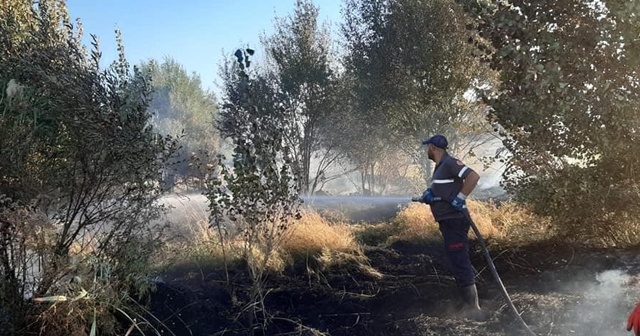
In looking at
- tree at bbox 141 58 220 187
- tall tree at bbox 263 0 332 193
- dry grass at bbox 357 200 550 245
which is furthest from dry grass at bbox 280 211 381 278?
tree at bbox 141 58 220 187

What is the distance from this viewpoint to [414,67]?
42.4 feet

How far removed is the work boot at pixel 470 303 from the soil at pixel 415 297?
0.10 metres

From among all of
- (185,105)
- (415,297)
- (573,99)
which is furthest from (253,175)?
(185,105)

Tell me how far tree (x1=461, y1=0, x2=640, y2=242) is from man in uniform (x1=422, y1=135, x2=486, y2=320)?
4.34 ft

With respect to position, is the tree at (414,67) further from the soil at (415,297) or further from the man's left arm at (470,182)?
the man's left arm at (470,182)

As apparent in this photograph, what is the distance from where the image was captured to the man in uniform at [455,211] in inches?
189

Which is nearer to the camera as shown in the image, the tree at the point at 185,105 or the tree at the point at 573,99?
the tree at the point at 573,99

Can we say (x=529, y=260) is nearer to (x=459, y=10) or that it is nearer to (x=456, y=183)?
(x=456, y=183)

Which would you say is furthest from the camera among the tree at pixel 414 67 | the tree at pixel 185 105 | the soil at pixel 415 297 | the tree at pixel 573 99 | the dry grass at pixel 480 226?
the tree at pixel 185 105

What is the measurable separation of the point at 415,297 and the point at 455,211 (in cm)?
102

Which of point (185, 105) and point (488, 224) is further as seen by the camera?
point (185, 105)

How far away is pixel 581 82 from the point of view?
17.8 feet

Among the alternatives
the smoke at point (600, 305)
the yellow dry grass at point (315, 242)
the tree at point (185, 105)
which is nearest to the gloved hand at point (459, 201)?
the smoke at point (600, 305)

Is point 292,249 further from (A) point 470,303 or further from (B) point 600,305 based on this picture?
(B) point 600,305
